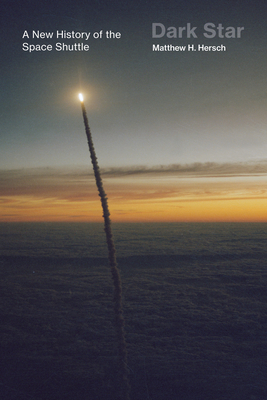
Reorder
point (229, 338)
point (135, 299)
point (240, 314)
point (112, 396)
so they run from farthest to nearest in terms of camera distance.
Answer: point (135, 299)
point (240, 314)
point (229, 338)
point (112, 396)

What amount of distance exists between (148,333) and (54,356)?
62.6 feet

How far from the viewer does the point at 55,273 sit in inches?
4473

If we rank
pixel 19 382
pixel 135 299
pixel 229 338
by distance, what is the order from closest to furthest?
pixel 19 382 < pixel 229 338 < pixel 135 299

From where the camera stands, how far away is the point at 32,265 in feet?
439

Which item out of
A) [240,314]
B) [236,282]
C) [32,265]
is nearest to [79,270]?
[32,265]

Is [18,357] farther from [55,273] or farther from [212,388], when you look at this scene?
[55,273]

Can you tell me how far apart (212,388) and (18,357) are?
3070 cm

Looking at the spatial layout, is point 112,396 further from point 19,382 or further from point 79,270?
point 79,270

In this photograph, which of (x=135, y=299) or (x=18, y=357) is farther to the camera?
(x=135, y=299)

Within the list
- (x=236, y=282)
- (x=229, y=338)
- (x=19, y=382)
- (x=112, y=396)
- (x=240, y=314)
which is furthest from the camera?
(x=236, y=282)

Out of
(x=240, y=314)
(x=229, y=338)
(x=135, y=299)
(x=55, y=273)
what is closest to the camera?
(x=229, y=338)

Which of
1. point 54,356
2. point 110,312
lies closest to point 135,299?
point 110,312

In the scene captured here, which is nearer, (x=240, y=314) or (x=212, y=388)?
(x=212, y=388)

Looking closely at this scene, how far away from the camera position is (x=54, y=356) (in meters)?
38.8
